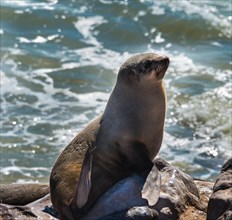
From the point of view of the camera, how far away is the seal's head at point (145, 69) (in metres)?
5.46

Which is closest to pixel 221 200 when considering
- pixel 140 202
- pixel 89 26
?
pixel 140 202

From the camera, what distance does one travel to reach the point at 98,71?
12766 mm

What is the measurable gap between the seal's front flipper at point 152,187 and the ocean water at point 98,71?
3659mm

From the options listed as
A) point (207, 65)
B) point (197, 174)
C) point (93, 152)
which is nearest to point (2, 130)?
point (197, 174)

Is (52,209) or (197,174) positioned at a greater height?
(52,209)

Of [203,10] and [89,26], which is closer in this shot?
[89,26]

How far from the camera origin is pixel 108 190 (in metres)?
5.46

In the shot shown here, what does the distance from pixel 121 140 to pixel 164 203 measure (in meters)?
0.56

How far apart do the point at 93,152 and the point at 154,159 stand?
0.59m

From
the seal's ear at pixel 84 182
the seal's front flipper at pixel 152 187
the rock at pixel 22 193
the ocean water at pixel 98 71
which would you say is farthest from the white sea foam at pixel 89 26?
the seal's ear at pixel 84 182

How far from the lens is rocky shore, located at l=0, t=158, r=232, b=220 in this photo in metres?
5.13

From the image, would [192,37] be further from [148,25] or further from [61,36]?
[61,36]

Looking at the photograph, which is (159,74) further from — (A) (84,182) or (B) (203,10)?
(B) (203,10)

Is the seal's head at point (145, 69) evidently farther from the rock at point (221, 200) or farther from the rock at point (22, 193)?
the rock at point (22, 193)
